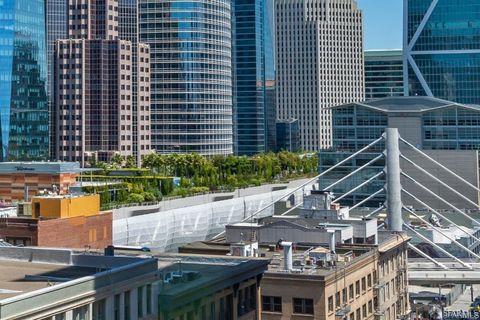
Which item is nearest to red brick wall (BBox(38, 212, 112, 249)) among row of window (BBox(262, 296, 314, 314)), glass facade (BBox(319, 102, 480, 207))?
row of window (BBox(262, 296, 314, 314))

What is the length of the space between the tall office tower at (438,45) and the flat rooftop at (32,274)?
154090mm

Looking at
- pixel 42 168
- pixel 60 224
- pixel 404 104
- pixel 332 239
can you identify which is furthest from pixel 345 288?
pixel 404 104

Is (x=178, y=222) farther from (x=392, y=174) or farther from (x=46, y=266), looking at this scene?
(x=46, y=266)

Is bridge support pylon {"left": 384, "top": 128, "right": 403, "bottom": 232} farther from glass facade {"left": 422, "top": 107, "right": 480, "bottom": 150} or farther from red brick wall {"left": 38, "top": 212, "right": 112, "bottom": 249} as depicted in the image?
glass facade {"left": 422, "top": 107, "right": 480, "bottom": 150}

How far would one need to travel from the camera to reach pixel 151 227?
10900 centimetres

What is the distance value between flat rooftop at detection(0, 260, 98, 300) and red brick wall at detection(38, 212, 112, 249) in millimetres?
29981

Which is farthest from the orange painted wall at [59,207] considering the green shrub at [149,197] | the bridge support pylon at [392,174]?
the green shrub at [149,197]

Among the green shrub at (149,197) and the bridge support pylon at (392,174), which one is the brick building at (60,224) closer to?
the bridge support pylon at (392,174)

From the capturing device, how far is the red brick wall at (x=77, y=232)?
70.3 meters

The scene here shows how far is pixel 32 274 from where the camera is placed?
1464 inches

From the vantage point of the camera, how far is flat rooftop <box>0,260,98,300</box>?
33688 millimetres

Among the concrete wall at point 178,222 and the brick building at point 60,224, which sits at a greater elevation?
the brick building at point 60,224

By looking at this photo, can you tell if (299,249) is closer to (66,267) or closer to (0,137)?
(66,267)

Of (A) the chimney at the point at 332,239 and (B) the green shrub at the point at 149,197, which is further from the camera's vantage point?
(B) the green shrub at the point at 149,197
